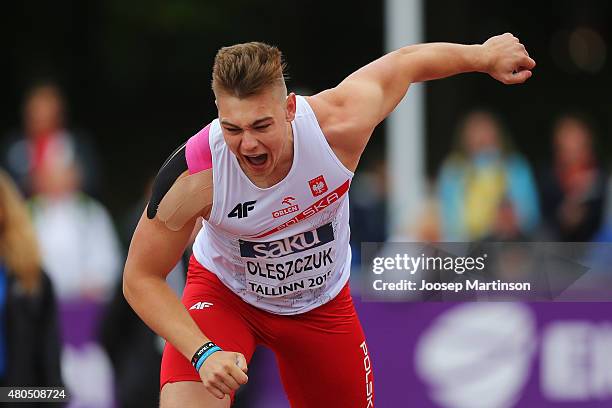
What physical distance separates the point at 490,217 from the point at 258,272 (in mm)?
4446

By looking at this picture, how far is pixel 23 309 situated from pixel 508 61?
11.5 feet

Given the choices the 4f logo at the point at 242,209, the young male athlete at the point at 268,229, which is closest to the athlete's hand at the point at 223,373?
the young male athlete at the point at 268,229

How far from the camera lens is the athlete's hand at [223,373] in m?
4.44

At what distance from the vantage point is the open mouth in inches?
183

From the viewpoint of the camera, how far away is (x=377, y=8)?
58.7 ft

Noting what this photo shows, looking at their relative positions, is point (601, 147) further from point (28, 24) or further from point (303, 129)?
point (303, 129)

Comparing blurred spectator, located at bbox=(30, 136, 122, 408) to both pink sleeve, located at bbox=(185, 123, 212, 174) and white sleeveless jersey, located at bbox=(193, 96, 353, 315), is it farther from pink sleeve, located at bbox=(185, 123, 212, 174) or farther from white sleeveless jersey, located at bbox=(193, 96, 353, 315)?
pink sleeve, located at bbox=(185, 123, 212, 174)

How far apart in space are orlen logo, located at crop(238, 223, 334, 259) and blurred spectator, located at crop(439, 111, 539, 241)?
4488 mm

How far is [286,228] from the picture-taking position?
5.01 m

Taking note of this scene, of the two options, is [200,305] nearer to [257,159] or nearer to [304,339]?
[304,339]

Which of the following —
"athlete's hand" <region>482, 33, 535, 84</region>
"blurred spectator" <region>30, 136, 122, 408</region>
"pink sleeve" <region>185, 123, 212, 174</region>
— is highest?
"athlete's hand" <region>482, 33, 535, 84</region>

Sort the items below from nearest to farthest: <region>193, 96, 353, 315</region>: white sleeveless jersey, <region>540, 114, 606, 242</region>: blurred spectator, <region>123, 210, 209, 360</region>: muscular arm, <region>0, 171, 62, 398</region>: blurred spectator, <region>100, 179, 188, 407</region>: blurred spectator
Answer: <region>123, 210, 209, 360</region>: muscular arm
<region>193, 96, 353, 315</region>: white sleeveless jersey
<region>0, 171, 62, 398</region>: blurred spectator
<region>100, 179, 188, 407</region>: blurred spectator
<region>540, 114, 606, 242</region>: blurred spectator

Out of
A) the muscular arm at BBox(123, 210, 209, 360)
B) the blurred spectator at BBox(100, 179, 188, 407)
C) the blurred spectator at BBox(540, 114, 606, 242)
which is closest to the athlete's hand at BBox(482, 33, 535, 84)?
the muscular arm at BBox(123, 210, 209, 360)

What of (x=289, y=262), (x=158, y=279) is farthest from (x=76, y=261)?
(x=158, y=279)
